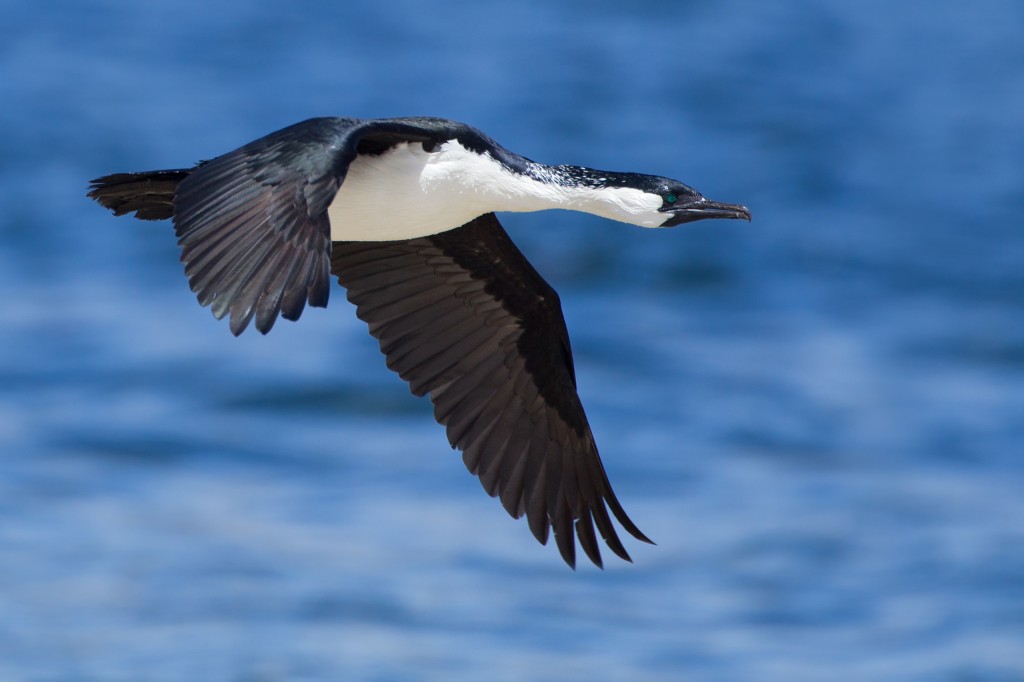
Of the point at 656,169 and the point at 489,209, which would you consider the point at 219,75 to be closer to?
the point at 656,169

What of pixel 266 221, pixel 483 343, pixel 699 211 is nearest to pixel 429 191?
pixel 483 343

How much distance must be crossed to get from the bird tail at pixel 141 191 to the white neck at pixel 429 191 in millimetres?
992

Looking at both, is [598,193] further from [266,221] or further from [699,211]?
[266,221]

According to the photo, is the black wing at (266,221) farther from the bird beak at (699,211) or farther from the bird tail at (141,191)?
the bird beak at (699,211)

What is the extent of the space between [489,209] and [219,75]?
16258mm

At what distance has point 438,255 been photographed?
12227mm

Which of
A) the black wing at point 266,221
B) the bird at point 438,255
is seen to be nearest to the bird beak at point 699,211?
the bird at point 438,255

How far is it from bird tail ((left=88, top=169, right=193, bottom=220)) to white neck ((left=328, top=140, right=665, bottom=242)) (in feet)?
3.25

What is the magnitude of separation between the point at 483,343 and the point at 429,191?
1506 mm

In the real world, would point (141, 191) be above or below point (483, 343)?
above

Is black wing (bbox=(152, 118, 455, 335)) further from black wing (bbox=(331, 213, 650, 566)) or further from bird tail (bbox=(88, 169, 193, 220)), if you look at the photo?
black wing (bbox=(331, 213, 650, 566))

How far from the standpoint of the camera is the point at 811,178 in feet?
86.3

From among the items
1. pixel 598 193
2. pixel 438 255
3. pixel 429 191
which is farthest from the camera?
pixel 438 255

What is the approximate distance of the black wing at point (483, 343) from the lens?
12102 millimetres
